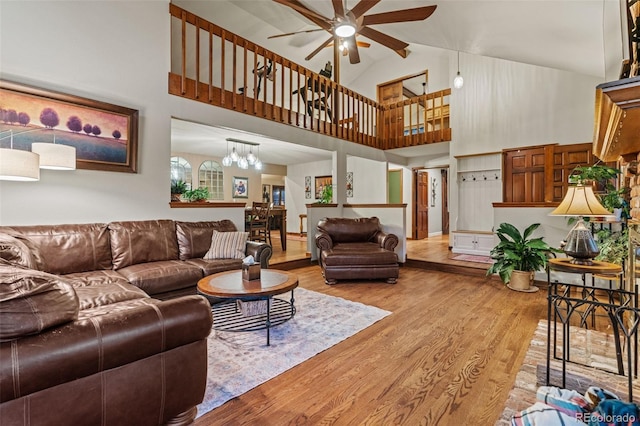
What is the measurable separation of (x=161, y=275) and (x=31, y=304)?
191 cm

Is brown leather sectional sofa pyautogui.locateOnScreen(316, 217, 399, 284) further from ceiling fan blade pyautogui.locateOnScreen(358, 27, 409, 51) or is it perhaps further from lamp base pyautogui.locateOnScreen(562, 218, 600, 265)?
ceiling fan blade pyautogui.locateOnScreen(358, 27, 409, 51)

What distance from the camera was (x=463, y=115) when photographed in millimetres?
6621

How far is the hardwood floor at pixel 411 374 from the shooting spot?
1634 mm

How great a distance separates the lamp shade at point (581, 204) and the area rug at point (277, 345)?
6.02 ft

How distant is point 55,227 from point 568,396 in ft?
13.0

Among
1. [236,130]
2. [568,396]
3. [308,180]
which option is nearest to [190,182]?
[308,180]

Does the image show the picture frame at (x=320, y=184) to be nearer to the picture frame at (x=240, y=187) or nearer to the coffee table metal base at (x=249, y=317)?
the picture frame at (x=240, y=187)

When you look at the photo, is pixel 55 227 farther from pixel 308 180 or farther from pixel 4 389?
pixel 308 180

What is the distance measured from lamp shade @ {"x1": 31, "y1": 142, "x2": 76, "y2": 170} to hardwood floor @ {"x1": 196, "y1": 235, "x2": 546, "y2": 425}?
2478 millimetres

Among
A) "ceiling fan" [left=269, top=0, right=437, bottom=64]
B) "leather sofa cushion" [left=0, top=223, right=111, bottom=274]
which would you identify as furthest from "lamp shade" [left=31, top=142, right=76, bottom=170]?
"ceiling fan" [left=269, top=0, right=437, bottom=64]

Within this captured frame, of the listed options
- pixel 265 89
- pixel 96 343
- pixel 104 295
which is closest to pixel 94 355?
pixel 96 343

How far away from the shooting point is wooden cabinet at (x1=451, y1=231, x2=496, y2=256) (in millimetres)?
6258

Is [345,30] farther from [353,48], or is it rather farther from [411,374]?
[411,374]

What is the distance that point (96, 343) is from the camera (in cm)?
121
